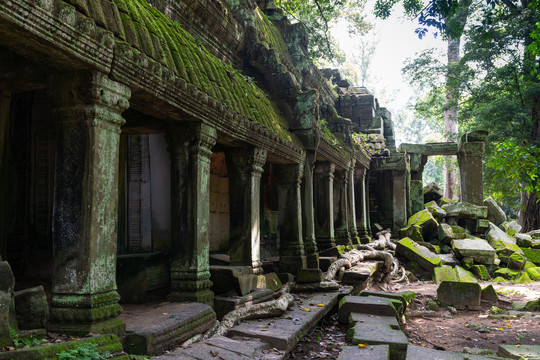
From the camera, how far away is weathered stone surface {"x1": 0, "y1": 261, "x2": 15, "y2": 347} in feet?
7.75

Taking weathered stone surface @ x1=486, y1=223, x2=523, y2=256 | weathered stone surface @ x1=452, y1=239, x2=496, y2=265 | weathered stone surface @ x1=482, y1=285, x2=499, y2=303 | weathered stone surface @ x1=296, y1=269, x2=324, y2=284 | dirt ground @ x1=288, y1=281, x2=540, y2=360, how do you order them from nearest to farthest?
dirt ground @ x1=288, y1=281, x2=540, y2=360 < weathered stone surface @ x1=296, y1=269, x2=324, y2=284 < weathered stone surface @ x1=482, y1=285, x2=499, y2=303 < weathered stone surface @ x1=452, y1=239, x2=496, y2=265 < weathered stone surface @ x1=486, y1=223, x2=523, y2=256

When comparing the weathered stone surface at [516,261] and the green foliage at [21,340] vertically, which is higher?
the green foliage at [21,340]

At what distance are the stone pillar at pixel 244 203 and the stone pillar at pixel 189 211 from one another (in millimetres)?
1187

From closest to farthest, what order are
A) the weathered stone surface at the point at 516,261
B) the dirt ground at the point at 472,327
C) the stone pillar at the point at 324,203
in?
the dirt ground at the point at 472,327
the stone pillar at the point at 324,203
the weathered stone surface at the point at 516,261

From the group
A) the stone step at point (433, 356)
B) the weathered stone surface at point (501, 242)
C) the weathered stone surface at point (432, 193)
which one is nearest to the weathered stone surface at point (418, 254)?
the weathered stone surface at point (501, 242)

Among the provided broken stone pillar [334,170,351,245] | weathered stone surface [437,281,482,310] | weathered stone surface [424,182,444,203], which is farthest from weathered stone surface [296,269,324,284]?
weathered stone surface [424,182,444,203]

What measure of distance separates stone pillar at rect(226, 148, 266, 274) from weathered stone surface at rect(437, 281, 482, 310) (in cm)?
391

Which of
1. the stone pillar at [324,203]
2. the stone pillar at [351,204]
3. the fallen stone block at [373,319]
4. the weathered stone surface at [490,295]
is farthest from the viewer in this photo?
the stone pillar at [351,204]

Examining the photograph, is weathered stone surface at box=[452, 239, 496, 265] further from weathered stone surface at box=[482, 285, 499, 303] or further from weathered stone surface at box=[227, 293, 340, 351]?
weathered stone surface at box=[227, 293, 340, 351]

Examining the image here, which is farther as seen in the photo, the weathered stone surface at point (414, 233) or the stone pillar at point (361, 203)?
the stone pillar at point (361, 203)

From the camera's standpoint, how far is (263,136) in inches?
229

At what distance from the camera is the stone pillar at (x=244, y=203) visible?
5.81 m

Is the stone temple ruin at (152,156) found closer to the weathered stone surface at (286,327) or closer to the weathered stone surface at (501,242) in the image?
the weathered stone surface at (286,327)

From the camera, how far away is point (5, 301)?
2.45 m
